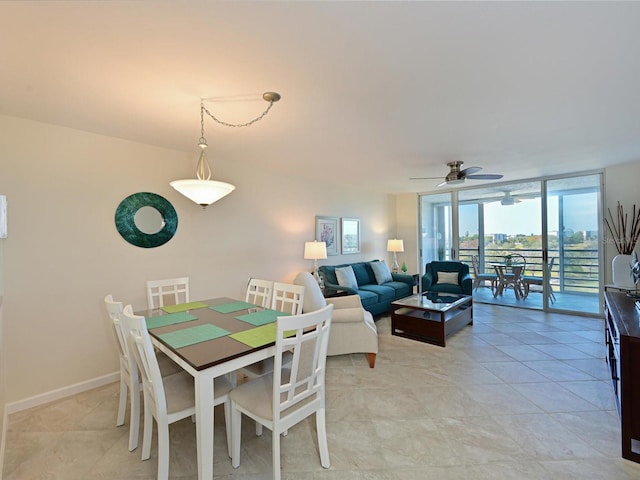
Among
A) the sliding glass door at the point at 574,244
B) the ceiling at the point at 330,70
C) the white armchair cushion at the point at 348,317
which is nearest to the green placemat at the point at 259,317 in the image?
the white armchair cushion at the point at 348,317

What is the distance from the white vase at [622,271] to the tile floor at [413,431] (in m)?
1.73

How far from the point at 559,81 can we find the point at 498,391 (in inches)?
96.3

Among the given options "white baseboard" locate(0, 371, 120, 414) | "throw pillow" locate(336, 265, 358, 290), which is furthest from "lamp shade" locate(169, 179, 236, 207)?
"throw pillow" locate(336, 265, 358, 290)

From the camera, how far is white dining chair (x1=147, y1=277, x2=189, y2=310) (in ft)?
8.93

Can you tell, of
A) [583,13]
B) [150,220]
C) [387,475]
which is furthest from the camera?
[150,220]

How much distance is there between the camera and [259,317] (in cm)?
217

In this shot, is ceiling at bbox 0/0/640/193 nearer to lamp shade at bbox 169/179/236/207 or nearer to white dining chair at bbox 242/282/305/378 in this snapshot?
lamp shade at bbox 169/179/236/207

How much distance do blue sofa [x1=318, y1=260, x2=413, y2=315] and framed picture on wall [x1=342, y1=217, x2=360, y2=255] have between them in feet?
1.42

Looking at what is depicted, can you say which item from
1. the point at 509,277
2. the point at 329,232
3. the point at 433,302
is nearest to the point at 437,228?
the point at 509,277

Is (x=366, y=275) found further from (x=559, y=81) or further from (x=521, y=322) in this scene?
(x=559, y=81)

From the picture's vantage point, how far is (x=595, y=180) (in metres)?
4.57

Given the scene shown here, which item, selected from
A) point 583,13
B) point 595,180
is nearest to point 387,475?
point 583,13

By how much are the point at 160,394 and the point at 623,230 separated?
20.1 feet

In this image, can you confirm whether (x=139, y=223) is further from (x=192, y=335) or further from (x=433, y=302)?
(x=433, y=302)
